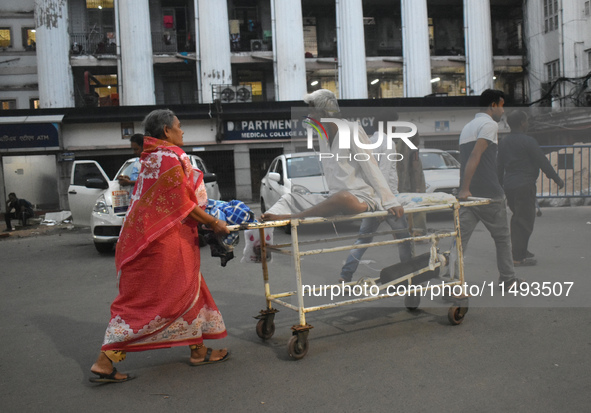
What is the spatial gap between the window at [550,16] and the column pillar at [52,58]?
2186cm

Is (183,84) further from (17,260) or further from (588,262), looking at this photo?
(588,262)

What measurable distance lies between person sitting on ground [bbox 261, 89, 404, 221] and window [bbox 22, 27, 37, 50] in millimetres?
28107

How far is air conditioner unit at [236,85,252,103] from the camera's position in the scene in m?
24.1

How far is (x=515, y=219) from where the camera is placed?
6090 millimetres

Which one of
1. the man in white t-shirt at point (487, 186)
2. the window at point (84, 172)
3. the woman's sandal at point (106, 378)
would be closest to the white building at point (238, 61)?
the window at point (84, 172)

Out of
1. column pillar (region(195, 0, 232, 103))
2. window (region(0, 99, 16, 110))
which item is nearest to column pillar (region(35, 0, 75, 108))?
window (region(0, 99, 16, 110))

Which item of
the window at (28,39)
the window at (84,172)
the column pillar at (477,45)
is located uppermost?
the window at (28,39)

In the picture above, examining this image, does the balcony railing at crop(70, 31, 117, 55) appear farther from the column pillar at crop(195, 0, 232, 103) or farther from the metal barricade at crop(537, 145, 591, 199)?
the metal barricade at crop(537, 145, 591, 199)

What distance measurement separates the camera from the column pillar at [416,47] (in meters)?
26.5

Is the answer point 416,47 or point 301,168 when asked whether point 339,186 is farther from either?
point 416,47

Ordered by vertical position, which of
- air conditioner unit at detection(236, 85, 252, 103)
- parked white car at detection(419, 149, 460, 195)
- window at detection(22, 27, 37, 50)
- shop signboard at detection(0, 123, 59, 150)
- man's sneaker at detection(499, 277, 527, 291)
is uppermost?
window at detection(22, 27, 37, 50)

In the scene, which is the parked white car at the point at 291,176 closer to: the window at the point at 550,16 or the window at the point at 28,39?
the window at the point at 550,16

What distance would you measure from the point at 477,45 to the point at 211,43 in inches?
496

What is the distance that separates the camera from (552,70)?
27.5 meters
